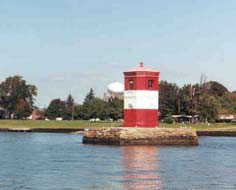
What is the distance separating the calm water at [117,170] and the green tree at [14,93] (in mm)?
111993

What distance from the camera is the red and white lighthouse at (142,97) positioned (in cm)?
7200

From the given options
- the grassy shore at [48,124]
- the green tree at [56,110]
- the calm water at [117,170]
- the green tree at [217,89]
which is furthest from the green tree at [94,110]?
the calm water at [117,170]

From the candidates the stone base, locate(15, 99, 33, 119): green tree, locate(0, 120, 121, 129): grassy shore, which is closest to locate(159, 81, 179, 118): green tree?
locate(0, 120, 121, 129): grassy shore

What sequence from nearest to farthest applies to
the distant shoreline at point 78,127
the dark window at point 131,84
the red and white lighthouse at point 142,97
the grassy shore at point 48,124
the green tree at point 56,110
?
1. the red and white lighthouse at point 142,97
2. the dark window at point 131,84
3. the distant shoreline at point 78,127
4. the grassy shore at point 48,124
5. the green tree at point 56,110

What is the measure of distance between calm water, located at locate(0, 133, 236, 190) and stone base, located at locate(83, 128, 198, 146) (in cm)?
861

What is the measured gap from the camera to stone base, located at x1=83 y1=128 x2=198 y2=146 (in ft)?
232

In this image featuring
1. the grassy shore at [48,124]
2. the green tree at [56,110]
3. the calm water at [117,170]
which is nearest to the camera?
the calm water at [117,170]

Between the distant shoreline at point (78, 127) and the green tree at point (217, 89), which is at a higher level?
the green tree at point (217, 89)

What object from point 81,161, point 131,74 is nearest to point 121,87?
point 131,74

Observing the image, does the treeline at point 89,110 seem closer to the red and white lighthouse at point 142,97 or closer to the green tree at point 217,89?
the green tree at point 217,89

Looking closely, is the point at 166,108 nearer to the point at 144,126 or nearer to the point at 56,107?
the point at 56,107

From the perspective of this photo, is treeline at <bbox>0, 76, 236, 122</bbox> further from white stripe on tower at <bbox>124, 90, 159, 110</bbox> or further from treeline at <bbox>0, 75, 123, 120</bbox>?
white stripe on tower at <bbox>124, 90, 159, 110</bbox>

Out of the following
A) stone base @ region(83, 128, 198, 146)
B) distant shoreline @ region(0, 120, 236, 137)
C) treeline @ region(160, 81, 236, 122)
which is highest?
treeline @ region(160, 81, 236, 122)

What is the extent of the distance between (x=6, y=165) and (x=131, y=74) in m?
28.4
